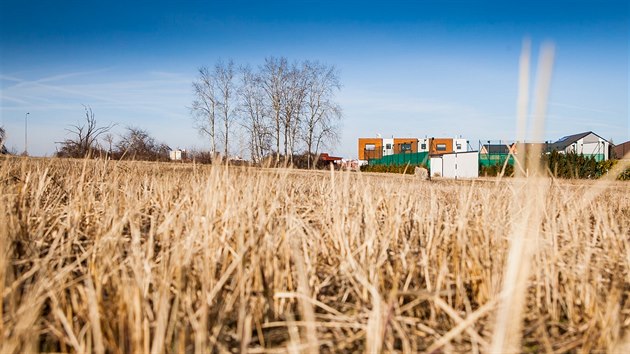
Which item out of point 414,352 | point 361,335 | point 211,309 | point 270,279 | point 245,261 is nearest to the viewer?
point 414,352

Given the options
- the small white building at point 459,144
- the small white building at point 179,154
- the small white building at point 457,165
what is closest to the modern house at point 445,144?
the small white building at point 459,144

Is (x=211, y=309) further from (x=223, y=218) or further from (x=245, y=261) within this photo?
(x=223, y=218)

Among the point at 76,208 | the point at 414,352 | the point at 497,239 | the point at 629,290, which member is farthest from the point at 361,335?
the point at 76,208

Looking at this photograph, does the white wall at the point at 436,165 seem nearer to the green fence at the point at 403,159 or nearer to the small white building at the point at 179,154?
the green fence at the point at 403,159

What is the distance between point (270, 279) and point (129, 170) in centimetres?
372

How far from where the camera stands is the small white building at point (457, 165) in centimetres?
2692

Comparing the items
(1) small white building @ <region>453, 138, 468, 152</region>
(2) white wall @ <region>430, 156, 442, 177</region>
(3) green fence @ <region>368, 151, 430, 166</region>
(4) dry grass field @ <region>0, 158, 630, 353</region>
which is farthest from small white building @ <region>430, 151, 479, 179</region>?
(1) small white building @ <region>453, 138, 468, 152</region>

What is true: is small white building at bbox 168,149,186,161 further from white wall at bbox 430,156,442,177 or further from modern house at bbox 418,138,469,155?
modern house at bbox 418,138,469,155

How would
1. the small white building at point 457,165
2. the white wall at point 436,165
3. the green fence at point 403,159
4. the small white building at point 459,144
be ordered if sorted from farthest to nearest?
the small white building at point 459,144
the green fence at point 403,159
the white wall at point 436,165
the small white building at point 457,165

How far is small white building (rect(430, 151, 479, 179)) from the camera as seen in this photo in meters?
26.9

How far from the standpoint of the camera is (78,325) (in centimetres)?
116

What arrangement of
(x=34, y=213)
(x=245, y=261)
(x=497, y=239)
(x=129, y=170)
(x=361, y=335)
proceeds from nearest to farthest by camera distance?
(x=361, y=335) → (x=245, y=261) → (x=497, y=239) → (x=34, y=213) → (x=129, y=170)

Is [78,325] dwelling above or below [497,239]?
below

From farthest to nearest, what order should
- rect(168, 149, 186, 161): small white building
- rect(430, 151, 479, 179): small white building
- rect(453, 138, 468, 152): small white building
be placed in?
rect(453, 138, 468, 152): small white building → rect(430, 151, 479, 179): small white building → rect(168, 149, 186, 161): small white building
